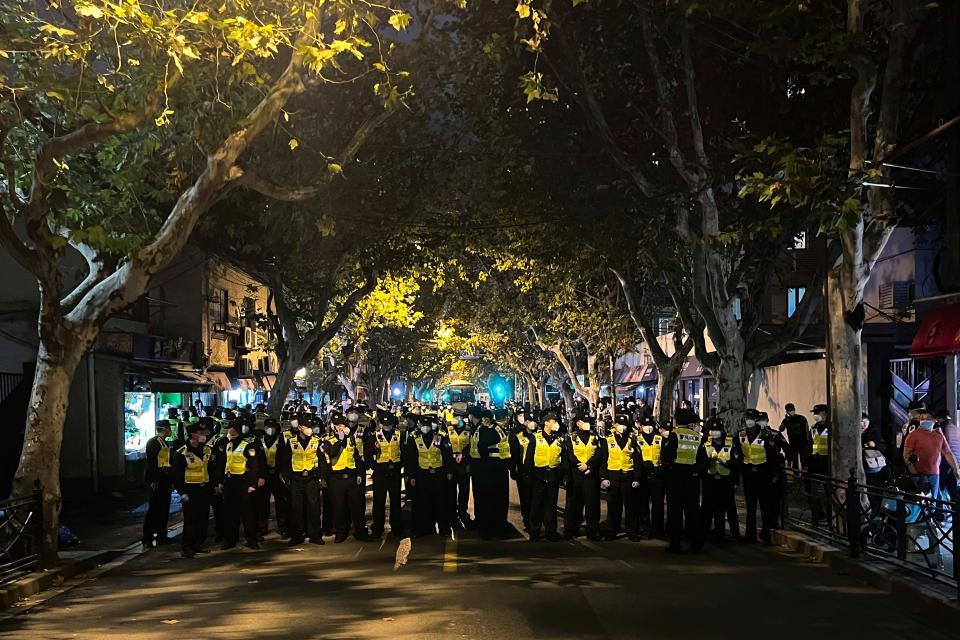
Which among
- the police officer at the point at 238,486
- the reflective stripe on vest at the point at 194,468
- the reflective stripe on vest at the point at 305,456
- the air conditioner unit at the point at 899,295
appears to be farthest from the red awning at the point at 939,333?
the reflective stripe on vest at the point at 194,468

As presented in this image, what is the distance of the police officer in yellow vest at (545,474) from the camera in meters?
14.3

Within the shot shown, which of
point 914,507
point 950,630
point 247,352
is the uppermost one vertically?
point 247,352

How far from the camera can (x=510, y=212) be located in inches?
936

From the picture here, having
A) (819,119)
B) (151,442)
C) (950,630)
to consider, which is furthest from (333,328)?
(950,630)

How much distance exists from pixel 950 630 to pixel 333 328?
21.1 m

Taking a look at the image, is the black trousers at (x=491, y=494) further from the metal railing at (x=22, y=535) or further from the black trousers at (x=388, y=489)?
the metal railing at (x=22, y=535)

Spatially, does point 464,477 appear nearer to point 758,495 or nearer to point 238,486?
point 238,486

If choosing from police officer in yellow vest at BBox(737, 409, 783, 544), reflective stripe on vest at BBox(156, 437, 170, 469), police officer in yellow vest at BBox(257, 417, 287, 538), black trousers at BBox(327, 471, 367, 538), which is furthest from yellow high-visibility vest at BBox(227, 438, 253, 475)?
police officer in yellow vest at BBox(737, 409, 783, 544)

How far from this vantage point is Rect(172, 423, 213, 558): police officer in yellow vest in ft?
44.2

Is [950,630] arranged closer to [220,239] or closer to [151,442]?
[151,442]

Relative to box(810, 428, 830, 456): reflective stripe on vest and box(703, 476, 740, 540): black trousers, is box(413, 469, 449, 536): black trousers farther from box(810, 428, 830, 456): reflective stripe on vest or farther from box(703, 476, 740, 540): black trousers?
box(810, 428, 830, 456): reflective stripe on vest

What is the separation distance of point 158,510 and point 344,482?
281 cm

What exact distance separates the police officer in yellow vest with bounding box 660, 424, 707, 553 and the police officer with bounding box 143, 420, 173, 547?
24.0 ft

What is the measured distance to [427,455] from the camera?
15.1 meters
